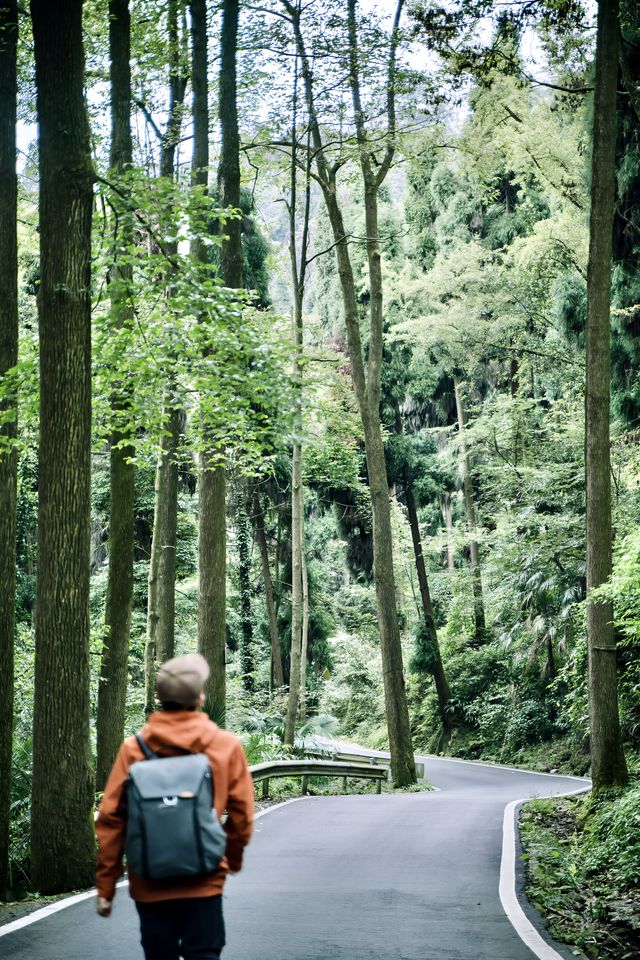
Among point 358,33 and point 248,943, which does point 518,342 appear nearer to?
point 358,33

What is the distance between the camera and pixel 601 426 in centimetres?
1480

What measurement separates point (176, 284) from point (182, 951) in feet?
26.1

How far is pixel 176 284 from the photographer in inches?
416

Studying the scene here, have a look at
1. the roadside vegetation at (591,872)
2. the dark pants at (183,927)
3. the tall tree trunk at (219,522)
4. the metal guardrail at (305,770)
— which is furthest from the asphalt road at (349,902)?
the tall tree trunk at (219,522)

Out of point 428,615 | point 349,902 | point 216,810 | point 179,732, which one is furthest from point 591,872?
point 428,615

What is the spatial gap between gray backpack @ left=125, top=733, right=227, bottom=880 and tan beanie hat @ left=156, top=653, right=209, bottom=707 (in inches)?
10.7

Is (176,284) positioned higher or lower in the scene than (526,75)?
lower

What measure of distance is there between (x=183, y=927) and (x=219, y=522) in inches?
500

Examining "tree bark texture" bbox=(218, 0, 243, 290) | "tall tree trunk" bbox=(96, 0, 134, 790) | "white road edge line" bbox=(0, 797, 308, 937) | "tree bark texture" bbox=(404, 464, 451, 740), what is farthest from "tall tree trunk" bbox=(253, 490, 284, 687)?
"white road edge line" bbox=(0, 797, 308, 937)

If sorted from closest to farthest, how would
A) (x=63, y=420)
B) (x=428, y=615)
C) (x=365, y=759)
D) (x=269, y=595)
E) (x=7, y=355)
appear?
(x=63, y=420), (x=7, y=355), (x=365, y=759), (x=269, y=595), (x=428, y=615)

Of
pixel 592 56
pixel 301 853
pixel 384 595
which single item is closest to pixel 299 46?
pixel 592 56

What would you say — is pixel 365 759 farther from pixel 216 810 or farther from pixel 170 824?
pixel 170 824

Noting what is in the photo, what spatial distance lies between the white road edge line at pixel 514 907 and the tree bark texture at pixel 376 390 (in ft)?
30.6

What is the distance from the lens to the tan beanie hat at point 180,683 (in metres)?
3.94
